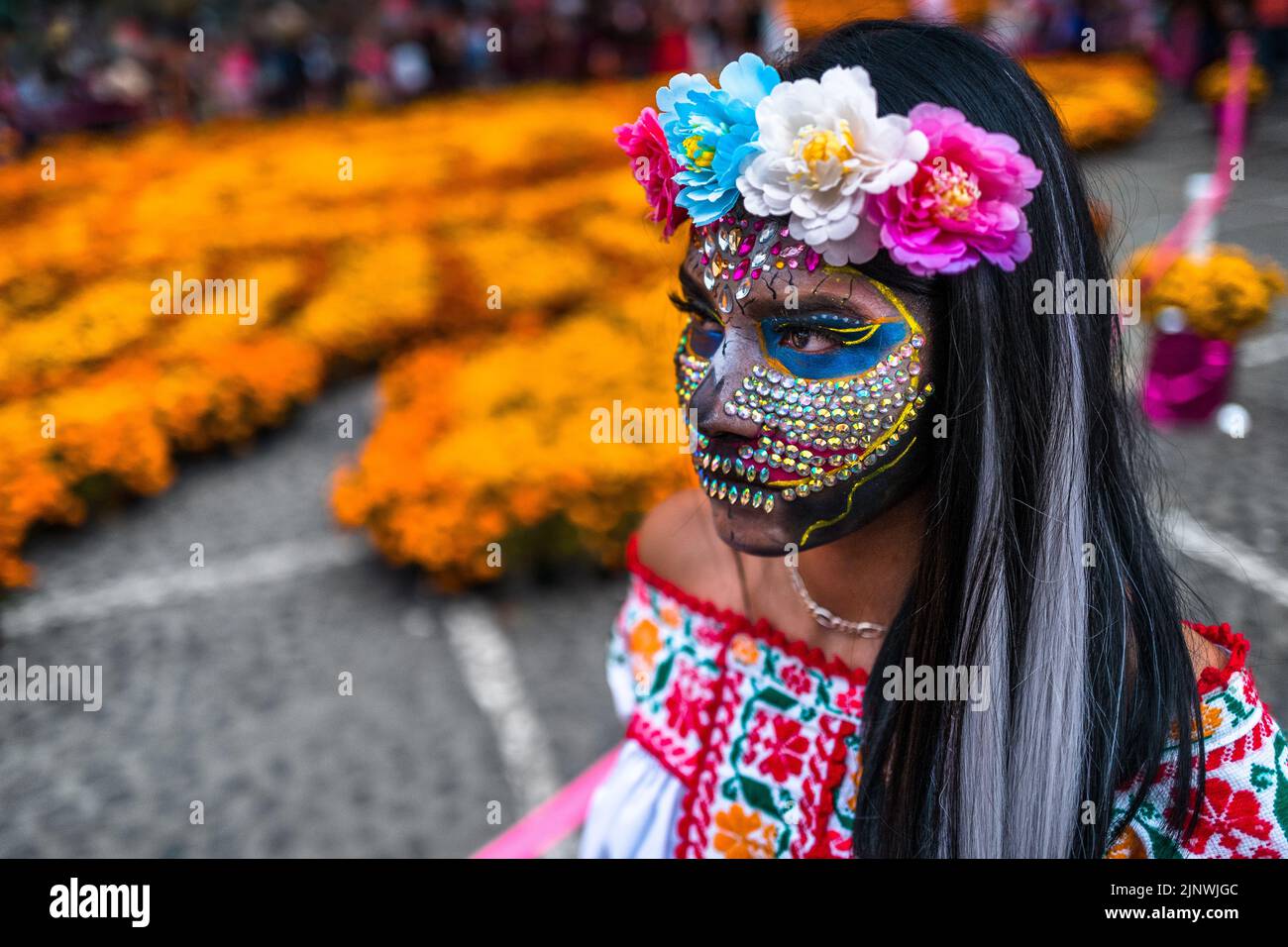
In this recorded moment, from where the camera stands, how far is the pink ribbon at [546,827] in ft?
9.53

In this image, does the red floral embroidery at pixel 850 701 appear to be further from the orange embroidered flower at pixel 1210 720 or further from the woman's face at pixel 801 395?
the orange embroidered flower at pixel 1210 720

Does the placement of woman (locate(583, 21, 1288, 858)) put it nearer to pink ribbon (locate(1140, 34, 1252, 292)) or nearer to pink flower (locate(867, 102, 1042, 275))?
pink flower (locate(867, 102, 1042, 275))

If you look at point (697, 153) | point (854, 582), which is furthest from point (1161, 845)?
point (697, 153)

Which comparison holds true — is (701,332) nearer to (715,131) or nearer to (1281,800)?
(715,131)

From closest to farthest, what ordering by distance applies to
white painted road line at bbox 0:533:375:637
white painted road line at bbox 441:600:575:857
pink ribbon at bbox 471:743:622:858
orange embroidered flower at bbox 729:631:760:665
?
1. orange embroidered flower at bbox 729:631:760:665
2. pink ribbon at bbox 471:743:622:858
3. white painted road line at bbox 441:600:575:857
4. white painted road line at bbox 0:533:375:637

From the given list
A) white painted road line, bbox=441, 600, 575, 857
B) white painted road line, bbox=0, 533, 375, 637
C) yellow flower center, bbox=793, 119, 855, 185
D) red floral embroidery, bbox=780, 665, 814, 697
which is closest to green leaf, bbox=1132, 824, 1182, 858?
red floral embroidery, bbox=780, 665, 814, 697

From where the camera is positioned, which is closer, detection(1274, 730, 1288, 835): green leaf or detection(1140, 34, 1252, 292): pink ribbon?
detection(1274, 730, 1288, 835): green leaf

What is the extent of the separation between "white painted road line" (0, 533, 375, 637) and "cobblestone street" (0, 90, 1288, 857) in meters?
0.01

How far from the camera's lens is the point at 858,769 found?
6.40 feet

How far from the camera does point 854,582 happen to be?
202 cm

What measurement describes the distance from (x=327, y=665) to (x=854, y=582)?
2999 mm

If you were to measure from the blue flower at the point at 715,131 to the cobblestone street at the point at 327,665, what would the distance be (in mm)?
1098

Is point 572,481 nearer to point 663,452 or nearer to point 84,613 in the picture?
point 663,452

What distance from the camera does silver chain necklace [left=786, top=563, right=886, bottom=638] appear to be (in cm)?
201
